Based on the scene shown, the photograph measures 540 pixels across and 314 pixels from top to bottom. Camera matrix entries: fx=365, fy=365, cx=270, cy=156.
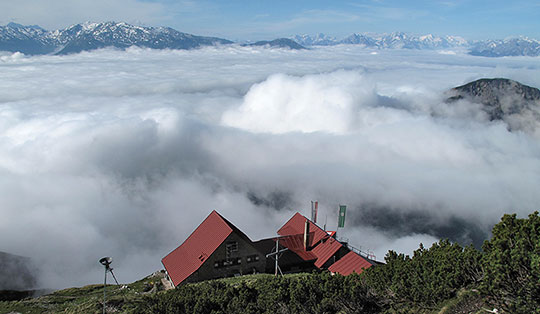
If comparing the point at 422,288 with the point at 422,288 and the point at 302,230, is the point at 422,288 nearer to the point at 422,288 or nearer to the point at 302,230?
the point at 422,288

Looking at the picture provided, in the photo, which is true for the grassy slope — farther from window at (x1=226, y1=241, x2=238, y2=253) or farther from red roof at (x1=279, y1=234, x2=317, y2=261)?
red roof at (x1=279, y1=234, x2=317, y2=261)

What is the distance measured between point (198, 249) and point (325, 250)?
56.6 ft

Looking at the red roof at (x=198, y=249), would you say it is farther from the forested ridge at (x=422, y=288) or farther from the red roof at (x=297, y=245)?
the forested ridge at (x=422, y=288)

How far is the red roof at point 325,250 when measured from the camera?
49.4 meters

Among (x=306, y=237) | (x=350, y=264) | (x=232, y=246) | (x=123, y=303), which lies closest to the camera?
(x=123, y=303)

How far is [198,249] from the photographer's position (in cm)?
4731

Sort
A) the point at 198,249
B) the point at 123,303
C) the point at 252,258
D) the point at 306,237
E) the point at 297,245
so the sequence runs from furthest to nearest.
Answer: the point at 297,245 → the point at 306,237 → the point at 252,258 → the point at 198,249 → the point at 123,303

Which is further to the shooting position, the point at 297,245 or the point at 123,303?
the point at 297,245

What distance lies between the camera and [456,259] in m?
22.8

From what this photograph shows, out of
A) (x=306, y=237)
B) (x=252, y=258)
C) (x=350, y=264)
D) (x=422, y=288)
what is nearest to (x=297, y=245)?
(x=306, y=237)

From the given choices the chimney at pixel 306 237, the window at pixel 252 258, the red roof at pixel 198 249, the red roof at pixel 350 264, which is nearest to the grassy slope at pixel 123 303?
the red roof at pixel 198 249

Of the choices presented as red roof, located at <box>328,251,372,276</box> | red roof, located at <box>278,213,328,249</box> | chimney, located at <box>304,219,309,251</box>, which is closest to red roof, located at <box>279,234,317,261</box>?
chimney, located at <box>304,219,309,251</box>

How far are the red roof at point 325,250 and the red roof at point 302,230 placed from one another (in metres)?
0.95

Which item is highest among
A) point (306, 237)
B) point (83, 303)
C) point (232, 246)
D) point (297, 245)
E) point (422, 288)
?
point (422, 288)
